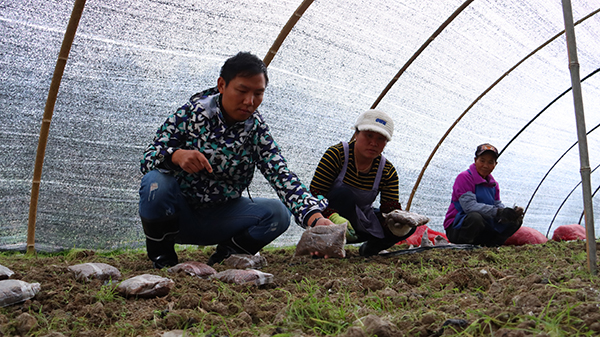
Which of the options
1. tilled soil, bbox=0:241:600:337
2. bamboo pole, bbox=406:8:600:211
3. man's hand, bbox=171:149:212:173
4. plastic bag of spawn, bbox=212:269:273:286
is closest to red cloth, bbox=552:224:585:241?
bamboo pole, bbox=406:8:600:211

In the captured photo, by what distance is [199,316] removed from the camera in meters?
1.37

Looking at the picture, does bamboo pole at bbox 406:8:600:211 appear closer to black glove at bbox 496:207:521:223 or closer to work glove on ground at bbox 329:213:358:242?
black glove at bbox 496:207:521:223

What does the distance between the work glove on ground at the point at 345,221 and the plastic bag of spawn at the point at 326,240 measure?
0.22 metres

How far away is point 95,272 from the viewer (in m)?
1.96

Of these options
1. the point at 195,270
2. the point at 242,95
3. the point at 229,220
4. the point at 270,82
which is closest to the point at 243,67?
the point at 242,95

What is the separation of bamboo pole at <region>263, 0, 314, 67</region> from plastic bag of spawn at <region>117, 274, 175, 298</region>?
235 centimetres

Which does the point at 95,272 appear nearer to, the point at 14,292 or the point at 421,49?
the point at 14,292

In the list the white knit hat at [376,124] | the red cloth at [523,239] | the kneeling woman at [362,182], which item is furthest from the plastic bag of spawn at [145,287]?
the red cloth at [523,239]

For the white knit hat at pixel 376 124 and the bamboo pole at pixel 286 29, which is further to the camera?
the bamboo pole at pixel 286 29

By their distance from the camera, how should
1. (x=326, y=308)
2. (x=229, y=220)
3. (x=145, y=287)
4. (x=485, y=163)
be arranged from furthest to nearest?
(x=485, y=163) < (x=229, y=220) < (x=145, y=287) < (x=326, y=308)

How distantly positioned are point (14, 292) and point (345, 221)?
1695mm

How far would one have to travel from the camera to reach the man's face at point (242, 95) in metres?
2.31

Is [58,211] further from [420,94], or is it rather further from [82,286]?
[420,94]

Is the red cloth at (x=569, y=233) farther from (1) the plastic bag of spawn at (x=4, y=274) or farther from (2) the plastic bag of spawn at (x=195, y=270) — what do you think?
(1) the plastic bag of spawn at (x=4, y=274)
